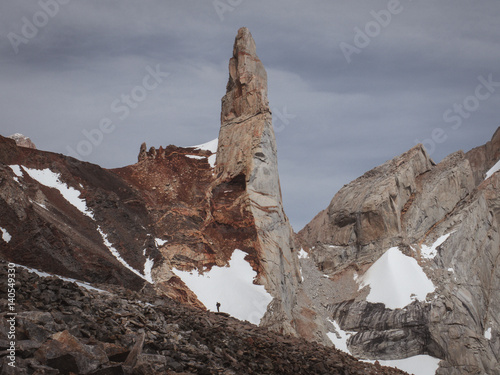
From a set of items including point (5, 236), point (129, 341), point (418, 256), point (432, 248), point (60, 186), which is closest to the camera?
point (129, 341)

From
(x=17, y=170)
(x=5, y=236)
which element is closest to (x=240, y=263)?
(x=17, y=170)

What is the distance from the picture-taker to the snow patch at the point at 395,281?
50938 mm

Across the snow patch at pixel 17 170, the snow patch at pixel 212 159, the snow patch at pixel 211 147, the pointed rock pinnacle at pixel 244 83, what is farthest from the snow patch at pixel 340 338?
the snow patch at pixel 17 170

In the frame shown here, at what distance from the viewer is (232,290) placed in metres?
37.7

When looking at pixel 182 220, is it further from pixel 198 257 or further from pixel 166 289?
pixel 166 289

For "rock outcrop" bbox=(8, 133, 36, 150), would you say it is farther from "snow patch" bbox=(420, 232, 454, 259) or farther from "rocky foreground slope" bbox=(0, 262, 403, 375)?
"rocky foreground slope" bbox=(0, 262, 403, 375)

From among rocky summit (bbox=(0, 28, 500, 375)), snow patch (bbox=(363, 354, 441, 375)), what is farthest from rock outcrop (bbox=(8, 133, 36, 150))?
snow patch (bbox=(363, 354, 441, 375))

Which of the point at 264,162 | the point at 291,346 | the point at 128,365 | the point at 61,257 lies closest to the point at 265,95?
the point at 264,162

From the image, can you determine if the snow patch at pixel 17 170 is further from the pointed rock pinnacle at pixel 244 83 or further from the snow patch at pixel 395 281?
the snow patch at pixel 395 281

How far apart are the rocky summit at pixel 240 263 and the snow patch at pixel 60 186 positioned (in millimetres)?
158

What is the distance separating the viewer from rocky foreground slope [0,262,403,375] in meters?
11.1

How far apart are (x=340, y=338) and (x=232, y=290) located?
668 inches

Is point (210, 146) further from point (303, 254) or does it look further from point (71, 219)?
point (71, 219)

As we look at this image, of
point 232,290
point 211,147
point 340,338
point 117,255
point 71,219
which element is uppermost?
point 211,147
